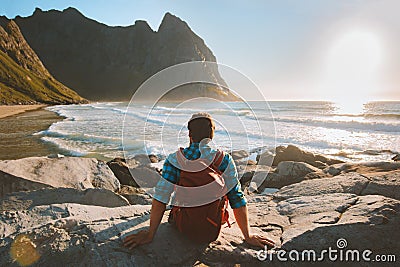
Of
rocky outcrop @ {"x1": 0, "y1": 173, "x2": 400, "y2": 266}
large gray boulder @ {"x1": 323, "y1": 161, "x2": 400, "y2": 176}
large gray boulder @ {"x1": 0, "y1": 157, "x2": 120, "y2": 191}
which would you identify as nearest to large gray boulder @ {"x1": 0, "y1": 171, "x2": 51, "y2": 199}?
large gray boulder @ {"x1": 0, "y1": 157, "x2": 120, "y2": 191}

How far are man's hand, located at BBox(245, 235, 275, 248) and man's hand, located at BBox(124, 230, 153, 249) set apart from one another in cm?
106

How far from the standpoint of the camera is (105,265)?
259 cm

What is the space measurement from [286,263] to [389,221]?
1.30 meters

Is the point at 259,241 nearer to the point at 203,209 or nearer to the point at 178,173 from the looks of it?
the point at 203,209

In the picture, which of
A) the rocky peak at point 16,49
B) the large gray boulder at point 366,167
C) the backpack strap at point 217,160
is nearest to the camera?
the backpack strap at point 217,160

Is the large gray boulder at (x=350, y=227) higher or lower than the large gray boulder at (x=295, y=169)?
higher

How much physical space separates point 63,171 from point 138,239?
4647 millimetres

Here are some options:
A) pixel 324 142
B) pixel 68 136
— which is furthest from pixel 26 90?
pixel 324 142

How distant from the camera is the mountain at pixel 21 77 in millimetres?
93256

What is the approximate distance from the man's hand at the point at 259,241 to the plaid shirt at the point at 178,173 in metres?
0.45

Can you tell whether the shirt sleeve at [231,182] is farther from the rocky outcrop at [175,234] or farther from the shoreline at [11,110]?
the shoreline at [11,110]

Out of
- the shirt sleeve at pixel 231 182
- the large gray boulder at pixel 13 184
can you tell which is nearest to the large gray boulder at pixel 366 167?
the shirt sleeve at pixel 231 182

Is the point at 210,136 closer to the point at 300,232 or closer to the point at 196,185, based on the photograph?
the point at 196,185

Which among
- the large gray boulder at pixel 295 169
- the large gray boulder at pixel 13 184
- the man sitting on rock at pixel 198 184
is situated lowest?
the large gray boulder at pixel 295 169
